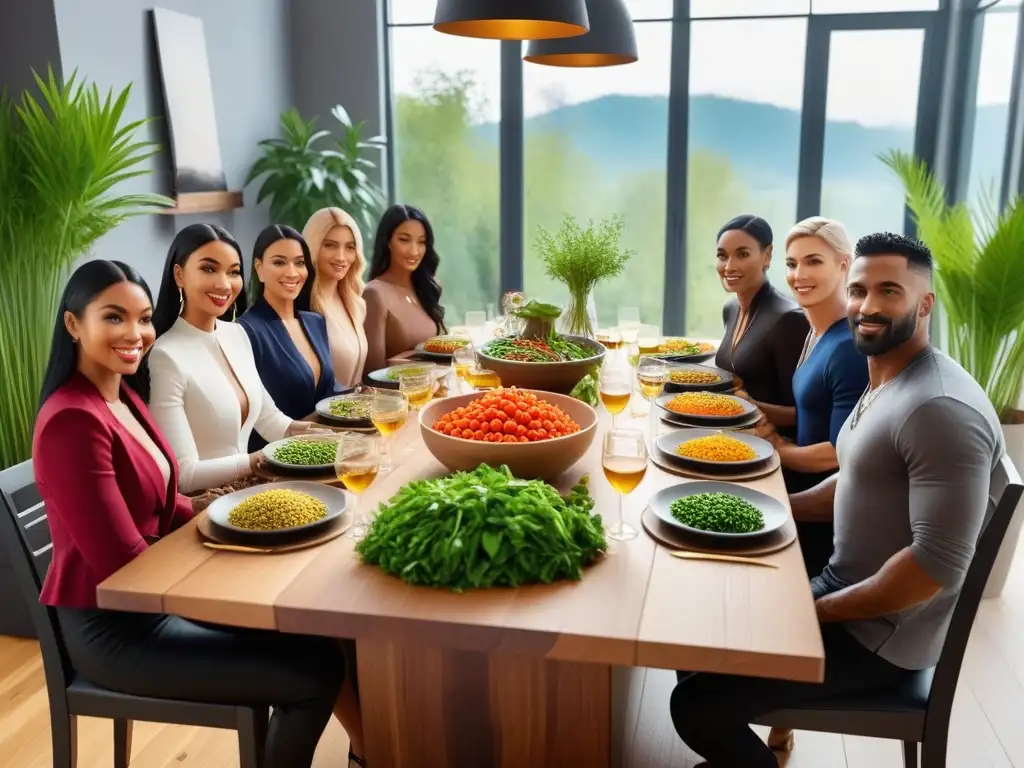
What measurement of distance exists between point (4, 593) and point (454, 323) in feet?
12.7

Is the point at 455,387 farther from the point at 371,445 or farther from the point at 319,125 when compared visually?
the point at 319,125

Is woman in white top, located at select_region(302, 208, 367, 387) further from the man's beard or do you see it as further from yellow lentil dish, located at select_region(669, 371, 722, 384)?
the man's beard

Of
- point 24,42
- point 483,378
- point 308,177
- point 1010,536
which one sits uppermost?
point 24,42

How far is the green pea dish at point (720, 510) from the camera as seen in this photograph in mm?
1802

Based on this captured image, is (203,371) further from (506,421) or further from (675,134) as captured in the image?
(675,134)

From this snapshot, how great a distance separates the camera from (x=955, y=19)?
5.44 metres

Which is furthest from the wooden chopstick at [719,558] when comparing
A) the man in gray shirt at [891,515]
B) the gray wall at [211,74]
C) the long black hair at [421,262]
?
the gray wall at [211,74]

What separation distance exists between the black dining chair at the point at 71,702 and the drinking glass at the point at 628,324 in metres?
2.19

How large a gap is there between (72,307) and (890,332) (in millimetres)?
1737

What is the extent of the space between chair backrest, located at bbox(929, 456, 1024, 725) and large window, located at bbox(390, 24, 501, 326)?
15.7 ft

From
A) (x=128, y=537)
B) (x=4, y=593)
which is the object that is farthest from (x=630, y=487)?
(x=4, y=593)

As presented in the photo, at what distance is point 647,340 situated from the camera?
3.43 metres

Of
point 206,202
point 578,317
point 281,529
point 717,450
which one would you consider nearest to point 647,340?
point 578,317

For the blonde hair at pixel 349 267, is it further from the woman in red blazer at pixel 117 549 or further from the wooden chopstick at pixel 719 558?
the wooden chopstick at pixel 719 558
